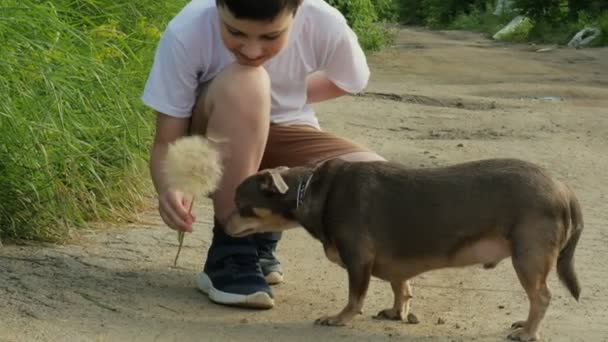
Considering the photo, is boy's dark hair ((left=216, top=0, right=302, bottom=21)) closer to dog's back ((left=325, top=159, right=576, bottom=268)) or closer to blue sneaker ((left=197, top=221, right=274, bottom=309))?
dog's back ((left=325, top=159, right=576, bottom=268))

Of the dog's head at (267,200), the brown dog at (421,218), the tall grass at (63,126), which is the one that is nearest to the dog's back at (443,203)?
the brown dog at (421,218)

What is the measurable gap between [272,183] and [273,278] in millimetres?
630

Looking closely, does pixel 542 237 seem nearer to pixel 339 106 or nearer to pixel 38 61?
pixel 38 61

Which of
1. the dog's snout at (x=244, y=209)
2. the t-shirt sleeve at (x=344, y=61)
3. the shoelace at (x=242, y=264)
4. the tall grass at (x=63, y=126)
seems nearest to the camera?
the dog's snout at (x=244, y=209)

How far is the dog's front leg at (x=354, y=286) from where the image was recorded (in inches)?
155

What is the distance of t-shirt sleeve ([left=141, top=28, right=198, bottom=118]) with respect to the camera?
13.6 ft

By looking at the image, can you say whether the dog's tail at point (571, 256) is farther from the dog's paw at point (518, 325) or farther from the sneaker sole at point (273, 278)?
the sneaker sole at point (273, 278)

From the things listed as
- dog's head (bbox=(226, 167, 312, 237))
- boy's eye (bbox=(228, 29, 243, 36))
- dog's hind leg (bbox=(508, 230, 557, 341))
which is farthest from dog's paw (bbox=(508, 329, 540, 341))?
boy's eye (bbox=(228, 29, 243, 36))

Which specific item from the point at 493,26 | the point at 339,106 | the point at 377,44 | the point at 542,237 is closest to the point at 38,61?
the point at 542,237

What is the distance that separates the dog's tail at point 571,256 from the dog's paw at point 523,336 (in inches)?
8.0

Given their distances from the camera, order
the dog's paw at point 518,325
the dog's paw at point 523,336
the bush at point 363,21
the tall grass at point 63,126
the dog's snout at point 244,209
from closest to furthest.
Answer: the dog's paw at point 523,336, the dog's paw at point 518,325, the dog's snout at point 244,209, the tall grass at point 63,126, the bush at point 363,21

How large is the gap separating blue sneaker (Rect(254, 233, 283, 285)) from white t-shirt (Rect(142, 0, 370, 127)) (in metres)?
0.47

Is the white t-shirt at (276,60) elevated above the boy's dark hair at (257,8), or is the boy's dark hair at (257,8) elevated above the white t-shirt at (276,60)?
the boy's dark hair at (257,8)

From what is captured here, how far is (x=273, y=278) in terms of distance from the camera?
179 inches
